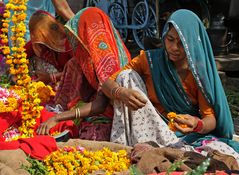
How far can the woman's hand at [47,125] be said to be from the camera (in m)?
3.72

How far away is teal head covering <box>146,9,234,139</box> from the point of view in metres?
3.52

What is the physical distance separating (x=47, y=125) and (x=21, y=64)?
1.59 ft

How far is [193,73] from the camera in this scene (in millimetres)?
3561

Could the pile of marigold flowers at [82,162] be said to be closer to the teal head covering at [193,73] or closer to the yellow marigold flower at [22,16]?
the teal head covering at [193,73]

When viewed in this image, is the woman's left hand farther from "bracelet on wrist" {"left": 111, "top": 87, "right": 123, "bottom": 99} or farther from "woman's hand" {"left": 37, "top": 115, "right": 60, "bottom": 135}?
"woman's hand" {"left": 37, "top": 115, "right": 60, "bottom": 135}

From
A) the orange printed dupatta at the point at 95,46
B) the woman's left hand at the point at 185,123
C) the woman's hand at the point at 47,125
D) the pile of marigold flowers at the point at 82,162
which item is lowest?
the pile of marigold flowers at the point at 82,162

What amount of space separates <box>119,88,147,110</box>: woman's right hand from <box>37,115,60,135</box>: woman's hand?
0.58 metres

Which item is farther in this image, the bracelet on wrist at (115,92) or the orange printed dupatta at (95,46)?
the orange printed dupatta at (95,46)

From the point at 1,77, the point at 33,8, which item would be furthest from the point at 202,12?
the point at 1,77

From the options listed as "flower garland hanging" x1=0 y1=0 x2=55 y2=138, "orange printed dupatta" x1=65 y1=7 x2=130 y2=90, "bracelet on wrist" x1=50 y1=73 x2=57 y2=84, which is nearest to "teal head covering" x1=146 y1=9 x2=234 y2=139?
"orange printed dupatta" x1=65 y1=7 x2=130 y2=90

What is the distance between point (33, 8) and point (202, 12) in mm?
3696

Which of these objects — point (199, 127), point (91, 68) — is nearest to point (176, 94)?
point (199, 127)

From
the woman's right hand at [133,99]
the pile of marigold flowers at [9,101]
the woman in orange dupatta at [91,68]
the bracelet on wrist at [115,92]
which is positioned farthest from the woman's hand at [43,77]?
the woman's right hand at [133,99]

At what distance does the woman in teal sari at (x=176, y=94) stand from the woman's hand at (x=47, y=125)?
1.38ft
